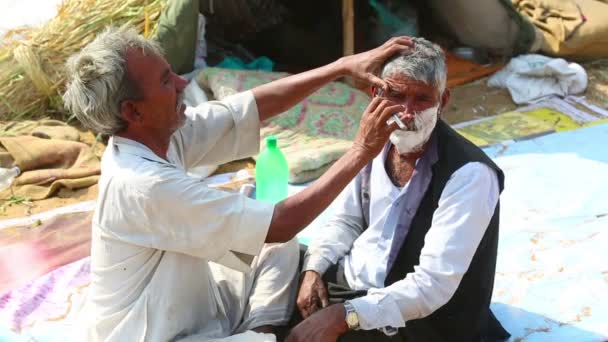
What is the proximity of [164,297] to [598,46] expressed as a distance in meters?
5.30

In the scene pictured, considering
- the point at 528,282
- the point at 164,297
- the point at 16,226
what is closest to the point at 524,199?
the point at 528,282

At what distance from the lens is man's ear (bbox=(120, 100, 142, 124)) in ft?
7.97

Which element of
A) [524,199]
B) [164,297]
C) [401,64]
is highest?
[401,64]

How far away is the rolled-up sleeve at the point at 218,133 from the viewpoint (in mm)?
2861

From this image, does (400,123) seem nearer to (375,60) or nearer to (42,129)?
(375,60)

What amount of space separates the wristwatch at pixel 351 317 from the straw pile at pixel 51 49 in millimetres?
3688

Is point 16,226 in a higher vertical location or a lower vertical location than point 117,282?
lower

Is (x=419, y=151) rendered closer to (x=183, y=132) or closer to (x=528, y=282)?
(x=183, y=132)

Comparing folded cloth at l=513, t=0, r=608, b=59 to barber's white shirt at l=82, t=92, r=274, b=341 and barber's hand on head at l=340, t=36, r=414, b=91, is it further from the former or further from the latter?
barber's white shirt at l=82, t=92, r=274, b=341

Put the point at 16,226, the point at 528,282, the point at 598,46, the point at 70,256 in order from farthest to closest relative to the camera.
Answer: the point at 598,46
the point at 16,226
the point at 70,256
the point at 528,282

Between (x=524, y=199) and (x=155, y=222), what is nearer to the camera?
(x=155, y=222)

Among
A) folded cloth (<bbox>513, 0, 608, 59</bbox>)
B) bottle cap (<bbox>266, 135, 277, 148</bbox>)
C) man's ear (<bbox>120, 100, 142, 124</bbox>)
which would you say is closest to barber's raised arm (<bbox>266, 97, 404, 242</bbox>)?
man's ear (<bbox>120, 100, 142, 124</bbox>)

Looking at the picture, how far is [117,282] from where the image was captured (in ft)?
8.05

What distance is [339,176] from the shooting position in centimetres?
236
